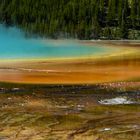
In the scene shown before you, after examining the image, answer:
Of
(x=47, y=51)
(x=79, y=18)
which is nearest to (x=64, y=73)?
(x=47, y=51)

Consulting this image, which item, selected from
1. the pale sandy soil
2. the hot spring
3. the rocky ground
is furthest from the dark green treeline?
the rocky ground

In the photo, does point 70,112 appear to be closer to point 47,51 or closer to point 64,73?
point 64,73

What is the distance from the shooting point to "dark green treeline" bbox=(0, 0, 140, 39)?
157 metres

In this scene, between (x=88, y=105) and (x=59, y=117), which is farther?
(x=88, y=105)

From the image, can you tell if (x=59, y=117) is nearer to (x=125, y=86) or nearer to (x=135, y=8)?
(x=125, y=86)

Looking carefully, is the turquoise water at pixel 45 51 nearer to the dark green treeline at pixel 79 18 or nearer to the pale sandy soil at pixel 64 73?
the pale sandy soil at pixel 64 73

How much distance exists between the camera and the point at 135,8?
168 metres

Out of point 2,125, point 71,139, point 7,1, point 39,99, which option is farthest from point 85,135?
point 7,1

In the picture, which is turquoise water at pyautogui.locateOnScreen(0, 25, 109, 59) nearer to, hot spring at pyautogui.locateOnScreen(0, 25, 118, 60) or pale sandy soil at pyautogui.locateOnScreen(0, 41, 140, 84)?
hot spring at pyautogui.locateOnScreen(0, 25, 118, 60)

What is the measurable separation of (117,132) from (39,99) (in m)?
10.4

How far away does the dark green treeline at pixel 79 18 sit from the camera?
157 m

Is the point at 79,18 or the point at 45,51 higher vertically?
the point at 79,18

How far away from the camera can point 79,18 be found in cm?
16950

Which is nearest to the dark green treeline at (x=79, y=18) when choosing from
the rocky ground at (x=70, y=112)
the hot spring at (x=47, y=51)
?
Result: the hot spring at (x=47, y=51)
